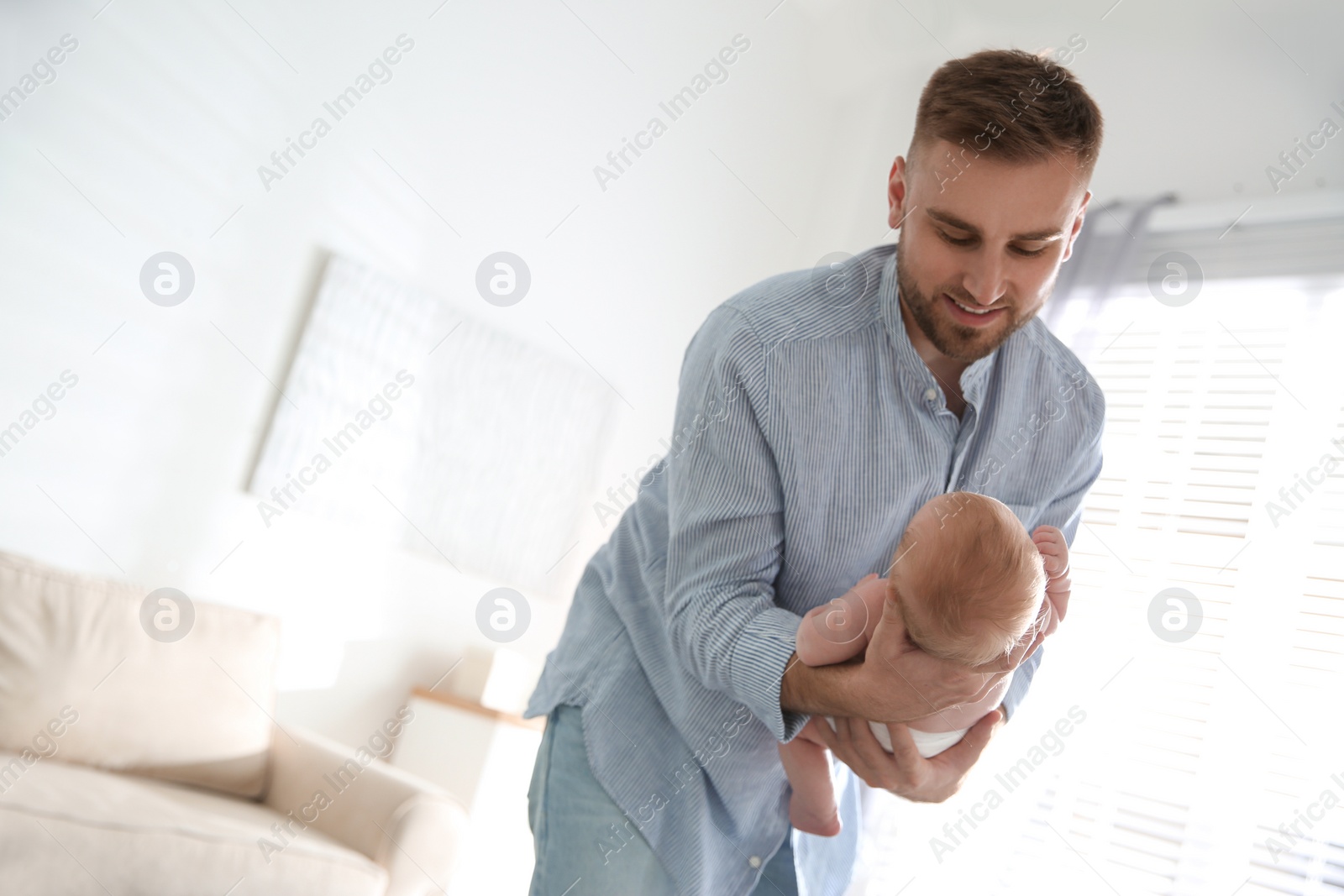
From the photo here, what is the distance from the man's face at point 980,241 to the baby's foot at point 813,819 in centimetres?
58

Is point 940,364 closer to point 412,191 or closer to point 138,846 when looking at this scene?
point 138,846

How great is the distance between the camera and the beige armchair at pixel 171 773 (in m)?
1.79

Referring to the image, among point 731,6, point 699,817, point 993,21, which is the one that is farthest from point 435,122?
point 699,817

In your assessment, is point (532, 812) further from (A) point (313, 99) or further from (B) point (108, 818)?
(A) point (313, 99)

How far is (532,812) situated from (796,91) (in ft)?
12.3

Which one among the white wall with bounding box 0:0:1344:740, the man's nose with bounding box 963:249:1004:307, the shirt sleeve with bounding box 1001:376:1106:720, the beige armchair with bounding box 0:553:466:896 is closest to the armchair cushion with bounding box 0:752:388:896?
the beige armchair with bounding box 0:553:466:896

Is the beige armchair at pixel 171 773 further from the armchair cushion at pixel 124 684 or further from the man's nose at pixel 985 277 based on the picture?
the man's nose at pixel 985 277

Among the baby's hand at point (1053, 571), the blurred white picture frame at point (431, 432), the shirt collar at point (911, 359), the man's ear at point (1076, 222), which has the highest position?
the man's ear at point (1076, 222)

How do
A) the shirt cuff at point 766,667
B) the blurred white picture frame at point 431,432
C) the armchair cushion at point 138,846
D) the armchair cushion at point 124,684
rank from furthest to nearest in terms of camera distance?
the blurred white picture frame at point 431,432
the armchair cushion at point 124,684
the armchair cushion at point 138,846
the shirt cuff at point 766,667

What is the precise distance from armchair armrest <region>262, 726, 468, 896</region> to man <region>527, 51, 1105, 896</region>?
119 cm

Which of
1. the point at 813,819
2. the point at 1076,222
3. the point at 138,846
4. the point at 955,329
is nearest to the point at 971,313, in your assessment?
the point at 955,329

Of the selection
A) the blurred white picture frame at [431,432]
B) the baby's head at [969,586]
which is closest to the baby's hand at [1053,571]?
the baby's head at [969,586]

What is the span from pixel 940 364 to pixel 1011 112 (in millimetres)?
325

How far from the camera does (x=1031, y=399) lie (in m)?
1.32
